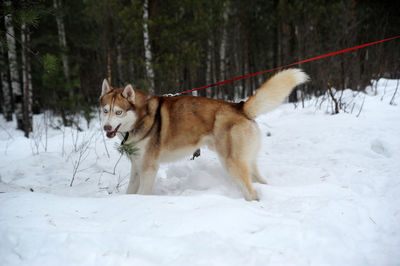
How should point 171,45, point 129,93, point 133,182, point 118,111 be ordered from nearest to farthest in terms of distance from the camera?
point 118,111
point 129,93
point 133,182
point 171,45

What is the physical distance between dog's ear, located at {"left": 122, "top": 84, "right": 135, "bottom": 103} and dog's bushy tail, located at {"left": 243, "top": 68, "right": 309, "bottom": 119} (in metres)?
1.34

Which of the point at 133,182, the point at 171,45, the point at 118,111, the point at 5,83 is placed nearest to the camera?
the point at 118,111

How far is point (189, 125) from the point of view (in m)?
2.93

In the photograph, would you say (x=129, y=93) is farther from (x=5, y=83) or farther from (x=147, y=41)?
(x=5, y=83)

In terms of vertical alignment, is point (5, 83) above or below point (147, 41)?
below

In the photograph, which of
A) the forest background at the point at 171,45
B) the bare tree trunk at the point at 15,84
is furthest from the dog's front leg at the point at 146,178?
the bare tree trunk at the point at 15,84

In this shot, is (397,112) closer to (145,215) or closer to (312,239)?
(312,239)

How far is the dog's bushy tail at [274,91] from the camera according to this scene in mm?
2770

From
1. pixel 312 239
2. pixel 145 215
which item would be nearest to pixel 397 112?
pixel 312 239

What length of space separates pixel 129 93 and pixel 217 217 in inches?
68.6

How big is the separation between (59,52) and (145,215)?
11192mm

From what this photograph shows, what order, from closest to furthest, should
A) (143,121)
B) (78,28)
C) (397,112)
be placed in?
(143,121), (397,112), (78,28)

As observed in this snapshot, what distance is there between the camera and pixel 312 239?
1675 mm

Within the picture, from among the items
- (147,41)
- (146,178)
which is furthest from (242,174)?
(147,41)
